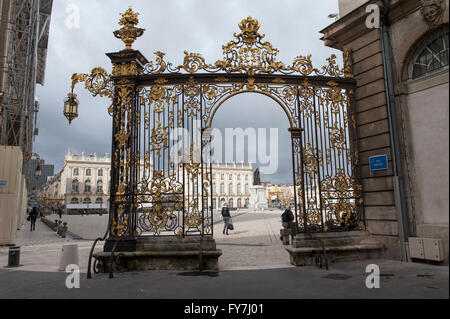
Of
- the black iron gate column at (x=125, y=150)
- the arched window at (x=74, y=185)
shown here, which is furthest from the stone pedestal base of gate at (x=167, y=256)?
the arched window at (x=74, y=185)

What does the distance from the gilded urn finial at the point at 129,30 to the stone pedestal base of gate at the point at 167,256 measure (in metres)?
4.71

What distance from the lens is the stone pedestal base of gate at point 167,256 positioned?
23.9 ft

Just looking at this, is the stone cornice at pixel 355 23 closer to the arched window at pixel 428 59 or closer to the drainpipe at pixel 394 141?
the drainpipe at pixel 394 141

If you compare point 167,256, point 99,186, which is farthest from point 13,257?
point 99,186

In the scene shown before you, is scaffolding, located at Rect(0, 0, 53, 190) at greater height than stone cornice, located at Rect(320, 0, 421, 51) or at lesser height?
greater

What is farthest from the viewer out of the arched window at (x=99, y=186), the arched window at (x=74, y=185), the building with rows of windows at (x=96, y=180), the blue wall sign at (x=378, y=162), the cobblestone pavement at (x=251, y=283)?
the arched window at (x=99, y=186)

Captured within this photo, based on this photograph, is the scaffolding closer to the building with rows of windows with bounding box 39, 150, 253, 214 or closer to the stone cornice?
the stone cornice

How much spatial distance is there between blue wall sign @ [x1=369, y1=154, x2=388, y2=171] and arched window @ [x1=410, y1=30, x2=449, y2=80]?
6.17 ft

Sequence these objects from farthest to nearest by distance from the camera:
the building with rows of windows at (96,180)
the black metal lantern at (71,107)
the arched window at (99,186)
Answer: the arched window at (99,186), the building with rows of windows at (96,180), the black metal lantern at (71,107)

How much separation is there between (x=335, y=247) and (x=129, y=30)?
7042mm

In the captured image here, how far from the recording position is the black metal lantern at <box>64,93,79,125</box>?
834 centimetres

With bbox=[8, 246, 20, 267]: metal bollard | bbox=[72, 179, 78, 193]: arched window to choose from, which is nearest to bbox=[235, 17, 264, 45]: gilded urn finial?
bbox=[8, 246, 20, 267]: metal bollard

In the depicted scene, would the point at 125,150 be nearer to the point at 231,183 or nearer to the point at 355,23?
the point at 355,23

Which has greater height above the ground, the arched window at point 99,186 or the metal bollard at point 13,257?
the arched window at point 99,186
